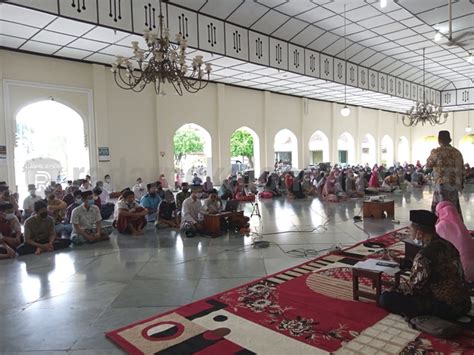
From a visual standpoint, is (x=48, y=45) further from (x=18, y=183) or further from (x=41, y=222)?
(x=41, y=222)

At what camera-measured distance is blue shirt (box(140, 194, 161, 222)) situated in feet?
26.6

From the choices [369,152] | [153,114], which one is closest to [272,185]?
Answer: [153,114]

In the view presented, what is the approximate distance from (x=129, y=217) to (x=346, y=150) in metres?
17.2

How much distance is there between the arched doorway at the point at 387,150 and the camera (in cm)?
2380

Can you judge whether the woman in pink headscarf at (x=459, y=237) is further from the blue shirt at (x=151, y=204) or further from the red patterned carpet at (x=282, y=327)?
the blue shirt at (x=151, y=204)

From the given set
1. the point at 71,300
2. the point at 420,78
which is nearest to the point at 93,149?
the point at 71,300

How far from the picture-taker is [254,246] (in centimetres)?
582

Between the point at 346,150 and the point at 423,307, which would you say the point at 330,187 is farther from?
the point at 346,150

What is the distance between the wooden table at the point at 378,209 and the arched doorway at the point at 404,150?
60.7ft

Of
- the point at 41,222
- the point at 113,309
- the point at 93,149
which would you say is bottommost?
the point at 113,309

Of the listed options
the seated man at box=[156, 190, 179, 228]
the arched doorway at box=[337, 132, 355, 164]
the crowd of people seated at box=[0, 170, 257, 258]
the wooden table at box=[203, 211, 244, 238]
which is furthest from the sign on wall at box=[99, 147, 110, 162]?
the arched doorway at box=[337, 132, 355, 164]

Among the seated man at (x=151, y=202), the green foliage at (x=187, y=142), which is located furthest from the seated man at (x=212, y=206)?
the green foliage at (x=187, y=142)

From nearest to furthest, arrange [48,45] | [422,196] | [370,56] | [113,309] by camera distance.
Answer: [113,309] < [48,45] < [422,196] < [370,56]

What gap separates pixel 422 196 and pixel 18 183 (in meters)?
12.0
